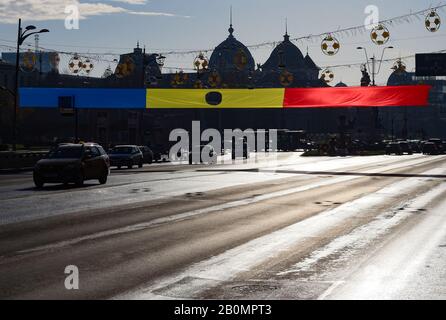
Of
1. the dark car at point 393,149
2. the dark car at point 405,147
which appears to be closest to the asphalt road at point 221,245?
the dark car at point 393,149

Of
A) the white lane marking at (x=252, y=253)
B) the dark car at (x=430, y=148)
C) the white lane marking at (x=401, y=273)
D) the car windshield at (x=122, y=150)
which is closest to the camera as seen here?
the white lane marking at (x=401, y=273)

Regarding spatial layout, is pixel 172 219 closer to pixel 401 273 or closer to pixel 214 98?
pixel 401 273

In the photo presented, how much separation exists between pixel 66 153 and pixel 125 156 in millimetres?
19313

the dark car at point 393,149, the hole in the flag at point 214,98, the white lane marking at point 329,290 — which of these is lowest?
the dark car at point 393,149

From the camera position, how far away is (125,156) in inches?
1933

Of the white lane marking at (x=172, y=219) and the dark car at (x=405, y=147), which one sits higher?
the white lane marking at (x=172, y=219)

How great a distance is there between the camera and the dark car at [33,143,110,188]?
28.3 meters

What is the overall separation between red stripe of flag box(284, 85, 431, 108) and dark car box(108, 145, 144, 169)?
33.0 ft

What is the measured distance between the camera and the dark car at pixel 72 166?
92.8 ft

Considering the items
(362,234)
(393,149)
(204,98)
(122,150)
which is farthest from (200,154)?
(362,234)

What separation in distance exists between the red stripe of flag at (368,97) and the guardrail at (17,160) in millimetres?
15364

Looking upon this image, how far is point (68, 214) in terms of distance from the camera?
18.8 m

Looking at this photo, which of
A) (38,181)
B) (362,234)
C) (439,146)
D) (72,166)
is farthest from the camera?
(439,146)

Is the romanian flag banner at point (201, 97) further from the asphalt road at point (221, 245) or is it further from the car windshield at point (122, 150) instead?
the asphalt road at point (221, 245)
